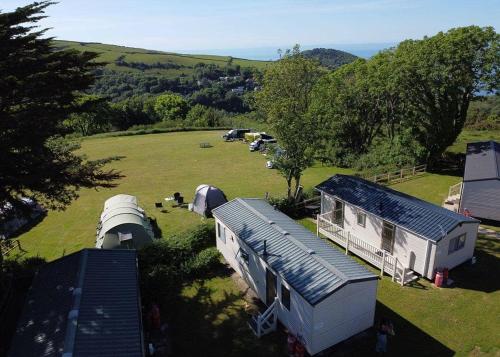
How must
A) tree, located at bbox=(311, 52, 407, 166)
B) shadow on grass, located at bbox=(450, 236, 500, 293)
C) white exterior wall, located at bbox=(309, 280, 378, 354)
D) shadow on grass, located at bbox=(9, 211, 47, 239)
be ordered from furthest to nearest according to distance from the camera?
tree, located at bbox=(311, 52, 407, 166), shadow on grass, located at bbox=(9, 211, 47, 239), shadow on grass, located at bbox=(450, 236, 500, 293), white exterior wall, located at bbox=(309, 280, 378, 354)

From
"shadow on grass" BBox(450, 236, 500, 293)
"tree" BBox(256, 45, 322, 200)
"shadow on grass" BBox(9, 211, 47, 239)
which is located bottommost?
"shadow on grass" BBox(9, 211, 47, 239)

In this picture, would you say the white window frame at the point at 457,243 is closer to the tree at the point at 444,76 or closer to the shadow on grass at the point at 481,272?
the shadow on grass at the point at 481,272

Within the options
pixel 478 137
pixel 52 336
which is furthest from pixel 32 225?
pixel 478 137

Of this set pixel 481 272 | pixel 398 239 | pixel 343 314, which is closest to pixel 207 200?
pixel 398 239

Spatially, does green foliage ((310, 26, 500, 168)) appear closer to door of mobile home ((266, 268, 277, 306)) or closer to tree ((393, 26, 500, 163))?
tree ((393, 26, 500, 163))

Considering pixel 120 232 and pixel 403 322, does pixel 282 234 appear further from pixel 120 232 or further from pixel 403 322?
pixel 120 232

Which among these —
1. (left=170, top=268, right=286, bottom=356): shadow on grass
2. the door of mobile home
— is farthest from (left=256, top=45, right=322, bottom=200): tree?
the door of mobile home

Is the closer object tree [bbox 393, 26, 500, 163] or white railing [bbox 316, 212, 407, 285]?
white railing [bbox 316, 212, 407, 285]
